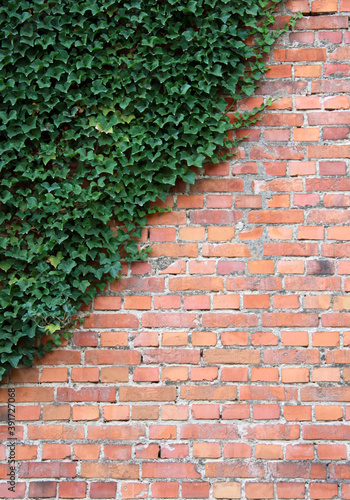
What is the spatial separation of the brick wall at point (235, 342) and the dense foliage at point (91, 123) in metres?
0.13

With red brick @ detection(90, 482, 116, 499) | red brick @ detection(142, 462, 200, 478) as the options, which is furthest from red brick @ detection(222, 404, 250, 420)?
red brick @ detection(90, 482, 116, 499)

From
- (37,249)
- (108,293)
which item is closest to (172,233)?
(108,293)

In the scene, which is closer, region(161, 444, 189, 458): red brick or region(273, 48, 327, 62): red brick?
region(161, 444, 189, 458): red brick

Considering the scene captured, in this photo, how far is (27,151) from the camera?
209 centimetres

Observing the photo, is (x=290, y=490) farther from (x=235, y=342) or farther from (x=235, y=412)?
(x=235, y=342)

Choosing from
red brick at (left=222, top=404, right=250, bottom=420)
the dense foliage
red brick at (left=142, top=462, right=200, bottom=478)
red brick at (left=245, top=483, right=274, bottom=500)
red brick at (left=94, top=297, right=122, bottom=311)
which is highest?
the dense foliage

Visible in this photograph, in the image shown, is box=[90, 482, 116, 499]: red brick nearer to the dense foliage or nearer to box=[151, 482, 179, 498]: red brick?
box=[151, 482, 179, 498]: red brick

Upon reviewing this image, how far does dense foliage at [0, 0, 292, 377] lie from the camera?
204 centimetres

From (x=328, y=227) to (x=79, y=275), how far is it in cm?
111

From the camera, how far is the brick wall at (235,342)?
78.9 inches

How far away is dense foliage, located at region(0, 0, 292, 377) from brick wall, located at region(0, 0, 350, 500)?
0.43 feet

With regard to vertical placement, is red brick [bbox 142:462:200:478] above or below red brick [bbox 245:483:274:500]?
above

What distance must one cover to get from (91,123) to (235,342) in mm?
1133

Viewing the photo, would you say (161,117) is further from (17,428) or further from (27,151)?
(17,428)
